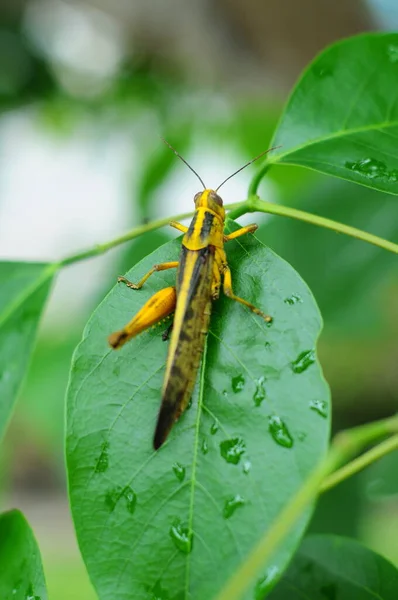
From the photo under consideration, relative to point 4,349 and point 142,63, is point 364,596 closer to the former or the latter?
point 4,349

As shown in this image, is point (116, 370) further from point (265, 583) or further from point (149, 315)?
point (265, 583)

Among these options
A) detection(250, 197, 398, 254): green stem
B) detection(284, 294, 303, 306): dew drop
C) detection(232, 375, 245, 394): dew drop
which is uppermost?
detection(250, 197, 398, 254): green stem

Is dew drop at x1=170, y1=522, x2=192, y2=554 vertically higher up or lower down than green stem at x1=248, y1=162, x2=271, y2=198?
lower down

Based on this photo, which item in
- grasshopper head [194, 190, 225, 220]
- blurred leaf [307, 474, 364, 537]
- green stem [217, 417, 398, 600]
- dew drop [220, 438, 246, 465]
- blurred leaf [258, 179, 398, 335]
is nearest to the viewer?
green stem [217, 417, 398, 600]

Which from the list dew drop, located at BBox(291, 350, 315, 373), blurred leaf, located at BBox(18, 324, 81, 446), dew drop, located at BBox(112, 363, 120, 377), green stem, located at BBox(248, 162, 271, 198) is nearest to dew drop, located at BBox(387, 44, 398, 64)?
green stem, located at BBox(248, 162, 271, 198)

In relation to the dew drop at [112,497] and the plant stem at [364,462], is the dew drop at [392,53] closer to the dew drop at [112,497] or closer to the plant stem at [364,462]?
the plant stem at [364,462]

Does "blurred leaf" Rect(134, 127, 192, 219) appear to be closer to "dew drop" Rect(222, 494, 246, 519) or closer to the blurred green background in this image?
the blurred green background
